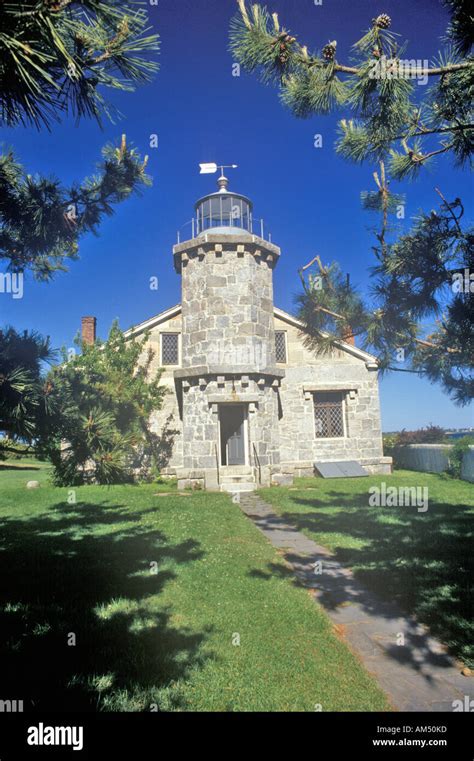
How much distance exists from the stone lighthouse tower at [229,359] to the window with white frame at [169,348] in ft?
5.73

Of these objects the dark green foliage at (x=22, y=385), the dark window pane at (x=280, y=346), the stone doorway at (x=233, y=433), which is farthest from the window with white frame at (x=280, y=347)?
the dark green foliage at (x=22, y=385)

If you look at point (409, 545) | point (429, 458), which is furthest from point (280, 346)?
Answer: point (409, 545)

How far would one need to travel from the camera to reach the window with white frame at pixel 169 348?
1652 cm

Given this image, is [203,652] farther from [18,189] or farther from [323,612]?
[18,189]

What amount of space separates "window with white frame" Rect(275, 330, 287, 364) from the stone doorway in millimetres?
3523

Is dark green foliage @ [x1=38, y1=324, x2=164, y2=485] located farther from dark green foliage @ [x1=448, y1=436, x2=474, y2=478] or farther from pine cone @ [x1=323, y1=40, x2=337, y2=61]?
dark green foliage @ [x1=448, y1=436, x2=474, y2=478]

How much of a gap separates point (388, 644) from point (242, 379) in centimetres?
1039

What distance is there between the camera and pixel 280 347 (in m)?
17.5

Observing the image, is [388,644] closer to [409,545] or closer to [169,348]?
[409,545]

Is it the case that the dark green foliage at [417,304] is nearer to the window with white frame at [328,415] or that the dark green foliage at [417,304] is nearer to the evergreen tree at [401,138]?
the evergreen tree at [401,138]

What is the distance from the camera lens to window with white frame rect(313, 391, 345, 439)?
56.3 feet

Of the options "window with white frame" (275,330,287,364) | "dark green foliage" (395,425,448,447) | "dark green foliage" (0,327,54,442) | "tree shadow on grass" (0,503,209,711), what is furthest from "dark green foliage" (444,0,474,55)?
"dark green foliage" (395,425,448,447)

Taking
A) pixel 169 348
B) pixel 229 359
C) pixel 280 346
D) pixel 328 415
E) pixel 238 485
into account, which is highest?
pixel 280 346

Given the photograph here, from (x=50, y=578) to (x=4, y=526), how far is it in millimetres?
3786
